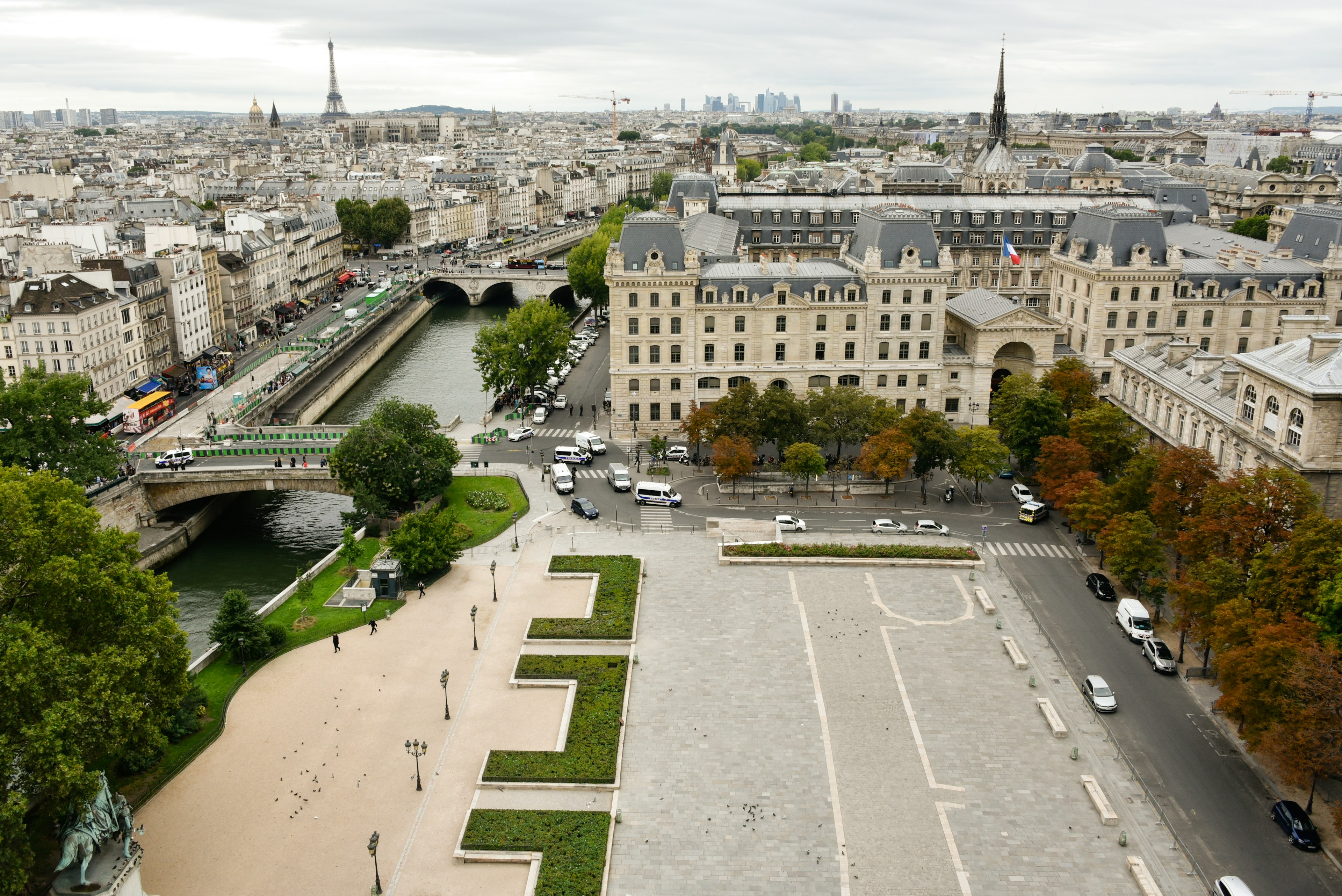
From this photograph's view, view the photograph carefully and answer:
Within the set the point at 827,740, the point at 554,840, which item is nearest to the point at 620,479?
the point at 827,740

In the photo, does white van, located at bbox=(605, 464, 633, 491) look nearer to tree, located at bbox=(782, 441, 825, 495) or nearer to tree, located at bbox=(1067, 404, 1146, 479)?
tree, located at bbox=(782, 441, 825, 495)

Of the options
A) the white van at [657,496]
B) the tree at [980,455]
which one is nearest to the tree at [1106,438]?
the tree at [980,455]

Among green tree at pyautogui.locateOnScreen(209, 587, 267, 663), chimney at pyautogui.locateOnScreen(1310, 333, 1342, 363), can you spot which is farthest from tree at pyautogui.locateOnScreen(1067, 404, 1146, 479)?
green tree at pyautogui.locateOnScreen(209, 587, 267, 663)

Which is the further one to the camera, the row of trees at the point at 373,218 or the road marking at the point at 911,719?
the row of trees at the point at 373,218

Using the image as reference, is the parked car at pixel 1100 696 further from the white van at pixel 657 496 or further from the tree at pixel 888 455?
the white van at pixel 657 496

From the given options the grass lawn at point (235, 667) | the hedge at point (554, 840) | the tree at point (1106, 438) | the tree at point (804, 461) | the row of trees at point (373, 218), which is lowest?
the grass lawn at point (235, 667)

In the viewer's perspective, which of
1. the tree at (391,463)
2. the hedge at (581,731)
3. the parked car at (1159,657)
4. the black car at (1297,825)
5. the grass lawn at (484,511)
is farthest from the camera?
the tree at (391,463)

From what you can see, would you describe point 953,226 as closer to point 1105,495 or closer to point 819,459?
point 819,459
